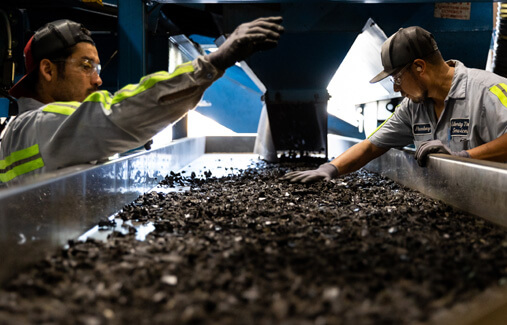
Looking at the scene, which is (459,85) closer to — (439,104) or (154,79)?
(439,104)

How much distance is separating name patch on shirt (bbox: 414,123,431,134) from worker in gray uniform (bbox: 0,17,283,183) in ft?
4.50

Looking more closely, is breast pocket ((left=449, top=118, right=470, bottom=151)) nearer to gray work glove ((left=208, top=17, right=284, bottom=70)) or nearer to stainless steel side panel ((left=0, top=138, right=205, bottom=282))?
gray work glove ((left=208, top=17, right=284, bottom=70))

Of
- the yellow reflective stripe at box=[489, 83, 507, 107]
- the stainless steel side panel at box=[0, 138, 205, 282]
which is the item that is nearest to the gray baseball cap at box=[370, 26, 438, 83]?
the yellow reflective stripe at box=[489, 83, 507, 107]

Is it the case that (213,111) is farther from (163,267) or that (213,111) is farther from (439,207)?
(163,267)

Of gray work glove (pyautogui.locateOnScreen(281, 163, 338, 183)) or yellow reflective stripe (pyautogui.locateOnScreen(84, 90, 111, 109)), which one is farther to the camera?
gray work glove (pyautogui.locateOnScreen(281, 163, 338, 183))

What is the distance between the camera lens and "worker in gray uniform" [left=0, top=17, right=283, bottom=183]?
1.37 meters

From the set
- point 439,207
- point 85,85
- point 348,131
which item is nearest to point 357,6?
point 439,207

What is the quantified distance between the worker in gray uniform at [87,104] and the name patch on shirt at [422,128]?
1.37m

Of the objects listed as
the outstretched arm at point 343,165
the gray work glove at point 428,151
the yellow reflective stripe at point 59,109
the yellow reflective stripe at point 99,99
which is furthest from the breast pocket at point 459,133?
the yellow reflective stripe at point 59,109

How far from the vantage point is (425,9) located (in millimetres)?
2988

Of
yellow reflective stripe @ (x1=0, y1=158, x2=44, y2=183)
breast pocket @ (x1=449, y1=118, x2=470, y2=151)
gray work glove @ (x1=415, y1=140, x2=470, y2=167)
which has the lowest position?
yellow reflective stripe @ (x1=0, y1=158, x2=44, y2=183)

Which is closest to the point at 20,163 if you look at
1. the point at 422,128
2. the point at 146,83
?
the point at 146,83

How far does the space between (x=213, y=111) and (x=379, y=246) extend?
19.0ft

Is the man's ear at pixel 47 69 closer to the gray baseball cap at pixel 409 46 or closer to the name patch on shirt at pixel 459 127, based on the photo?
the gray baseball cap at pixel 409 46
